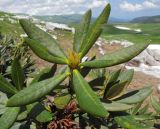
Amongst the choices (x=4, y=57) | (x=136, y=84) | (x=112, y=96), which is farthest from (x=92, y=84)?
(x=136, y=84)

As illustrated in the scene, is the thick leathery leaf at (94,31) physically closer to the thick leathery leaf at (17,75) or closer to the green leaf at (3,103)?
the thick leathery leaf at (17,75)

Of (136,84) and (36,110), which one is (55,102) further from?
(136,84)

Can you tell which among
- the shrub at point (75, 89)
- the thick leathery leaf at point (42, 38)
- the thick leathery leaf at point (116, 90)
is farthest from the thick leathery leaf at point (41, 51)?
the thick leathery leaf at point (116, 90)

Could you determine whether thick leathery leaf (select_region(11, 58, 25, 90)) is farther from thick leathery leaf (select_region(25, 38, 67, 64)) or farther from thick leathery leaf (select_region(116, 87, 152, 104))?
thick leathery leaf (select_region(116, 87, 152, 104))

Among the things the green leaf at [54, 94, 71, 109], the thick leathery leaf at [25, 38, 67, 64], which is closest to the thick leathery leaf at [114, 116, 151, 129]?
the green leaf at [54, 94, 71, 109]

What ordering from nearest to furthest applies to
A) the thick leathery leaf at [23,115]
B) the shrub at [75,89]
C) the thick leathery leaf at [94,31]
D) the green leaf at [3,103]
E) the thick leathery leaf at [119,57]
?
the shrub at [75,89] → the thick leathery leaf at [119,57] → the thick leathery leaf at [94,31] → the thick leathery leaf at [23,115] → the green leaf at [3,103]

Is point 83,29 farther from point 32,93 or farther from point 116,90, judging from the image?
point 32,93
